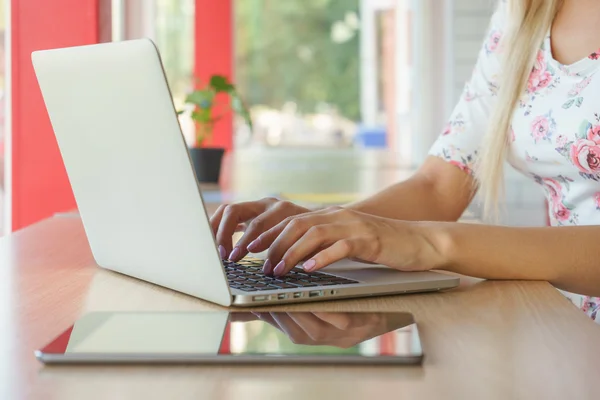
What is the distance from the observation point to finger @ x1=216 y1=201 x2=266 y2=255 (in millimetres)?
1131

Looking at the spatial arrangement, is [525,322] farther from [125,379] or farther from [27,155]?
[27,155]

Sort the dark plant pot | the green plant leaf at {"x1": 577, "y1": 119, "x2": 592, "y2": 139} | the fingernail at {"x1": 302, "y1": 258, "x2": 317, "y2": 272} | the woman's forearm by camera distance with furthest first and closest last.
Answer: the dark plant pot
the green plant leaf at {"x1": 577, "y1": 119, "x2": 592, "y2": 139}
the woman's forearm
the fingernail at {"x1": 302, "y1": 258, "x2": 317, "y2": 272}

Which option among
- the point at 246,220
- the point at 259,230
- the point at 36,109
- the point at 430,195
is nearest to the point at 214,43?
the point at 36,109

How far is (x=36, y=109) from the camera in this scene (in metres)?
1.99

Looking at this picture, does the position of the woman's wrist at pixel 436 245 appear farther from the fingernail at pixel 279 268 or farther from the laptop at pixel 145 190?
A: the fingernail at pixel 279 268

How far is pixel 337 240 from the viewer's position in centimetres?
95

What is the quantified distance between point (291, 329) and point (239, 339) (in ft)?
0.17

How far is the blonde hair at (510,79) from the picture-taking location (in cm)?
145

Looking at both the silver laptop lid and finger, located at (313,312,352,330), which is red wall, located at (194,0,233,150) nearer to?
the silver laptop lid

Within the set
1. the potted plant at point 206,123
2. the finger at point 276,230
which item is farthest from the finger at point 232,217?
the potted plant at point 206,123

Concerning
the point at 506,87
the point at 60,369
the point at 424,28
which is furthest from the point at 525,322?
the point at 424,28

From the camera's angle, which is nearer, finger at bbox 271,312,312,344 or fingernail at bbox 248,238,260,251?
finger at bbox 271,312,312,344

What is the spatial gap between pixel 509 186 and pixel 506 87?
286 cm

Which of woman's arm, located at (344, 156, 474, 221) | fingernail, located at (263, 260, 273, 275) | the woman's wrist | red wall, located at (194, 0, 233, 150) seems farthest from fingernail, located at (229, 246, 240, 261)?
red wall, located at (194, 0, 233, 150)
